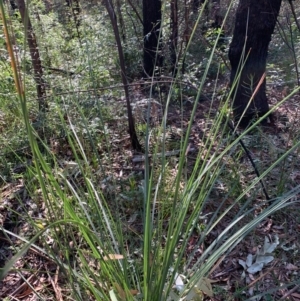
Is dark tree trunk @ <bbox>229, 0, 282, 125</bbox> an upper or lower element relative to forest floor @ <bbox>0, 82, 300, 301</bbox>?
upper

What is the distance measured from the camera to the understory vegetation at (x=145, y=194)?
1.06 metres

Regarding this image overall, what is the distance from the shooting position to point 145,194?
3.92 feet

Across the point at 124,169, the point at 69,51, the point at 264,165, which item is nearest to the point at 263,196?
the point at 264,165

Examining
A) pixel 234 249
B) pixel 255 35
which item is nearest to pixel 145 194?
pixel 234 249

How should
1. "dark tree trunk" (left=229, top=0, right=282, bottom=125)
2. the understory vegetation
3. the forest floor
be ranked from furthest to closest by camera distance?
"dark tree trunk" (left=229, top=0, right=282, bottom=125) < the forest floor < the understory vegetation

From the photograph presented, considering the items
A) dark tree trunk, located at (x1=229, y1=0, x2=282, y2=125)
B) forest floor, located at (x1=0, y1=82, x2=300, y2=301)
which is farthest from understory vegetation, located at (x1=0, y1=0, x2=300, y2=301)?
dark tree trunk, located at (x1=229, y1=0, x2=282, y2=125)

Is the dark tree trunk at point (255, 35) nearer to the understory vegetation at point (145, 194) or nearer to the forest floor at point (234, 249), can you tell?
the understory vegetation at point (145, 194)

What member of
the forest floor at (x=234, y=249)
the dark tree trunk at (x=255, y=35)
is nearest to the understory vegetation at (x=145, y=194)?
the forest floor at (x=234, y=249)

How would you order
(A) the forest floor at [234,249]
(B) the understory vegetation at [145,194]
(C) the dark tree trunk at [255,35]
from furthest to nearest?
(C) the dark tree trunk at [255,35] → (A) the forest floor at [234,249] → (B) the understory vegetation at [145,194]

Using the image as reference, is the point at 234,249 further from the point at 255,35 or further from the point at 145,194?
the point at 255,35

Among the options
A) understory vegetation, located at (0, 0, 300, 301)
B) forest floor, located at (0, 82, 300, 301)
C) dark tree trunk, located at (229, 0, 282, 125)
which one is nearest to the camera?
understory vegetation, located at (0, 0, 300, 301)

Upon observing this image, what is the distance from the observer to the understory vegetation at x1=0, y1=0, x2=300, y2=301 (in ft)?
3.47

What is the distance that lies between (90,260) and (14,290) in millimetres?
409

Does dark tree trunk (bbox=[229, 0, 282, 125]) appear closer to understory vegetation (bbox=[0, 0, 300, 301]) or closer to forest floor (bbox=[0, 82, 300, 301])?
understory vegetation (bbox=[0, 0, 300, 301])
